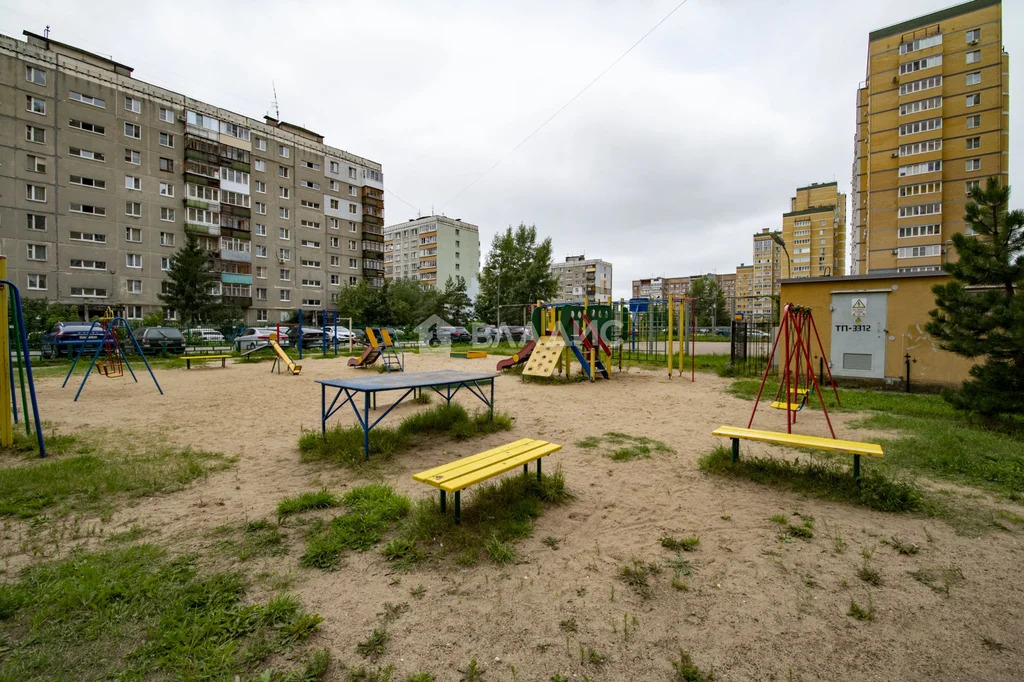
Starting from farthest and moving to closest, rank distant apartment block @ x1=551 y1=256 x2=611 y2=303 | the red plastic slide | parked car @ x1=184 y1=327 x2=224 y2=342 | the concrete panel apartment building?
distant apartment block @ x1=551 y1=256 x2=611 y2=303
the concrete panel apartment building
parked car @ x1=184 y1=327 x2=224 y2=342
the red plastic slide

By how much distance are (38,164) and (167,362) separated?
25934mm

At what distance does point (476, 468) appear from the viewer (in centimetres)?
398

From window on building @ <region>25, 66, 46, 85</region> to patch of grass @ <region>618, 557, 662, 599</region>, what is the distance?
47.0 m

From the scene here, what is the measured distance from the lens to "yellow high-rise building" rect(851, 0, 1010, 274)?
1544 inches

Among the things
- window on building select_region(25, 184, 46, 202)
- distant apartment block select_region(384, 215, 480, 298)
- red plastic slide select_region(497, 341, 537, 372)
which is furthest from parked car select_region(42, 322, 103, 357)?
distant apartment block select_region(384, 215, 480, 298)

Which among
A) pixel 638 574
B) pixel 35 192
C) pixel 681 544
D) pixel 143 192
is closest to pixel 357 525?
pixel 638 574

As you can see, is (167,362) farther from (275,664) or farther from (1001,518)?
(1001,518)

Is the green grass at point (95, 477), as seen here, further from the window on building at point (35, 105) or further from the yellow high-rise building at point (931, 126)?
the yellow high-rise building at point (931, 126)

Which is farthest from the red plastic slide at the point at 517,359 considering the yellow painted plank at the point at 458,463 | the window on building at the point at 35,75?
the window on building at the point at 35,75

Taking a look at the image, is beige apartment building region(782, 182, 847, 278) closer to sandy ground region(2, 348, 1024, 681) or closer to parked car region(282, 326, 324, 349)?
parked car region(282, 326, 324, 349)

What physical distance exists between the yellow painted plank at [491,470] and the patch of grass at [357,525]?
1.97 ft

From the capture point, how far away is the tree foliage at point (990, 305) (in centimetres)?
663

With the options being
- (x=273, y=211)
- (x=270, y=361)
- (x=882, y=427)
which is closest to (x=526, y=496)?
(x=882, y=427)

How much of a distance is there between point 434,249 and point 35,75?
175ft
